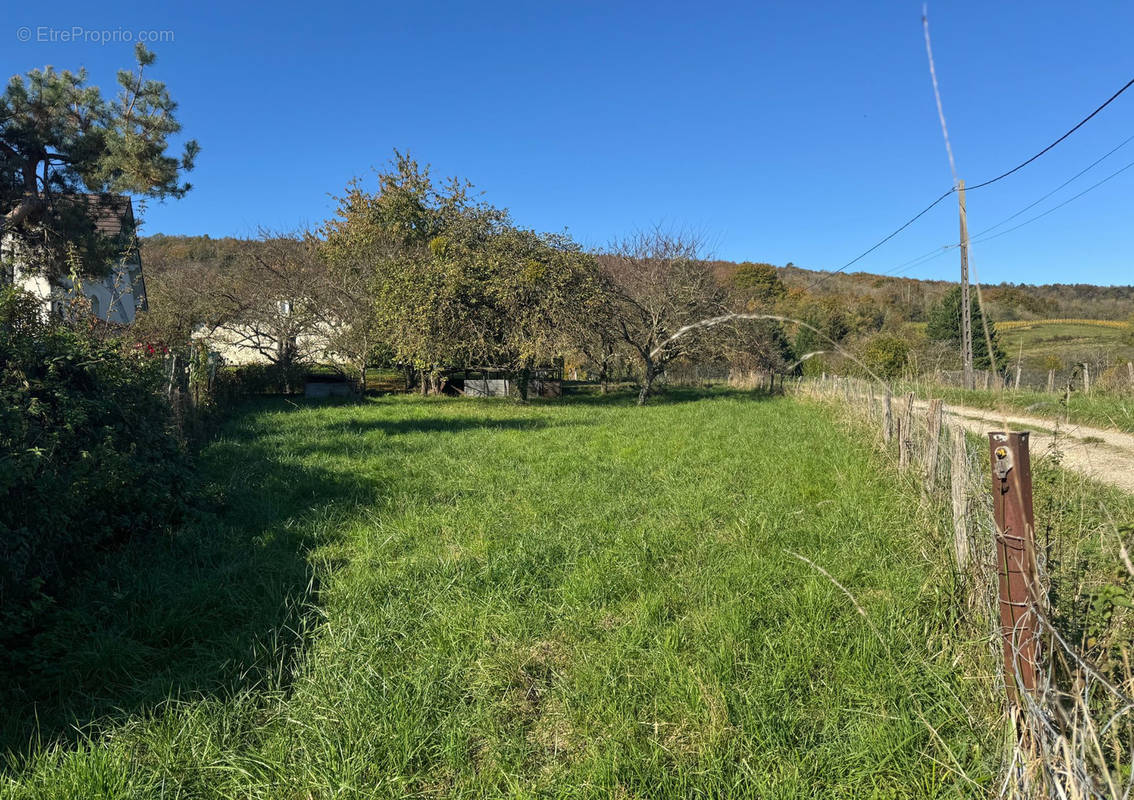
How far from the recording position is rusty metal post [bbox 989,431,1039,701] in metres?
1.89

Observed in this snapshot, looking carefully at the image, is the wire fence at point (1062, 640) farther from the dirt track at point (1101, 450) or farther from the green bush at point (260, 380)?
the green bush at point (260, 380)

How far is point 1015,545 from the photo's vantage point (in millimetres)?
1975

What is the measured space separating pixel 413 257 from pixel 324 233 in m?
12.5

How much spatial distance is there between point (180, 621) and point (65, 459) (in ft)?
4.76

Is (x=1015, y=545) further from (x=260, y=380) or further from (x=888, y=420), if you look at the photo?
(x=260, y=380)

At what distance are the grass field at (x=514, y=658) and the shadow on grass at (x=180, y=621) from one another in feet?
0.05

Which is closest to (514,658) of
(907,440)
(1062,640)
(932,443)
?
(1062,640)

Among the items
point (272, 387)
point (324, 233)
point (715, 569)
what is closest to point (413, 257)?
point (272, 387)

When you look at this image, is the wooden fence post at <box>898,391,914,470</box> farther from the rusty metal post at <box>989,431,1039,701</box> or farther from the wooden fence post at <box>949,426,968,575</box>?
the rusty metal post at <box>989,431,1039,701</box>

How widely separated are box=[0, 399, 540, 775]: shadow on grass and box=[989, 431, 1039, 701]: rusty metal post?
2808 millimetres

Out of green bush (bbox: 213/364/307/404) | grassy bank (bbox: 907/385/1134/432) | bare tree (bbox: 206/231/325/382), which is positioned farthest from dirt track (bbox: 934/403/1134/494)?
bare tree (bbox: 206/231/325/382)

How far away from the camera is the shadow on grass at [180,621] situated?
2.66 m

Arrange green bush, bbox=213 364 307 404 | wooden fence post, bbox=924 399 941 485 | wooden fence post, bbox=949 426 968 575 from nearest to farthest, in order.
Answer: wooden fence post, bbox=949 426 968 575, wooden fence post, bbox=924 399 941 485, green bush, bbox=213 364 307 404

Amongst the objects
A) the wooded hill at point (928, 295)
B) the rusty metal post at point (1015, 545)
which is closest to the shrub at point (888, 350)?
the wooded hill at point (928, 295)
